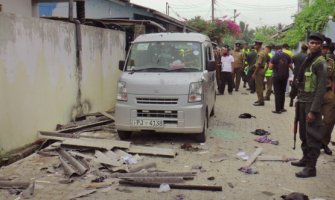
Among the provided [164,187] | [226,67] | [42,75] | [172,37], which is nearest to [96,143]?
[42,75]

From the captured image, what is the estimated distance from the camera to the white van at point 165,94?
8.20 metres

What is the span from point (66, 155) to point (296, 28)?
1445 cm

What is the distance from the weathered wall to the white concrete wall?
216cm

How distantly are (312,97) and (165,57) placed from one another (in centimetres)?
349

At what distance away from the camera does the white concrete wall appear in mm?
11062

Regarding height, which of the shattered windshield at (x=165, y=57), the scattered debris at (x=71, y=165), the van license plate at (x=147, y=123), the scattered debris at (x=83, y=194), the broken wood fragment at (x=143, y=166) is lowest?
the scattered debris at (x=83, y=194)

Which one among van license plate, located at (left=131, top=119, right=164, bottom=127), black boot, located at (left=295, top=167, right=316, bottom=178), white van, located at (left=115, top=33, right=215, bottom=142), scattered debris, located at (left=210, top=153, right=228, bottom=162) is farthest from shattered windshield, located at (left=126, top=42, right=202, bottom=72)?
black boot, located at (left=295, top=167, right=316, bottom=178)

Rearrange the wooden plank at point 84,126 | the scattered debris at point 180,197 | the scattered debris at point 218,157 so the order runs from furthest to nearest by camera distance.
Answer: the wooden plank at point 84,126 → the scattered debris at point 218,157 → the scattered debris at point 180,197

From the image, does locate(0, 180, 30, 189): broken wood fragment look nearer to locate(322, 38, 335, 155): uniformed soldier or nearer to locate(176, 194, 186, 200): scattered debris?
locate(176, 194, 186, 200): scattered debris

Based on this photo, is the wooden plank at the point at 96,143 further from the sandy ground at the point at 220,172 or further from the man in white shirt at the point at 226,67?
the man in white shirt at the point at 226,67

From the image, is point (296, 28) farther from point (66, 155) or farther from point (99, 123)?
point (66, 155)

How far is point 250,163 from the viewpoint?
7.22 metres

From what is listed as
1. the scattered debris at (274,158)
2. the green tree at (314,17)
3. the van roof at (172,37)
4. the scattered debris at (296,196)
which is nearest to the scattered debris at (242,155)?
the scattered debris at (274,158)

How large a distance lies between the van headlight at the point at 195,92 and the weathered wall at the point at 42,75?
2.97 metres
